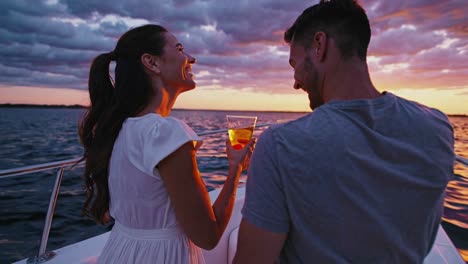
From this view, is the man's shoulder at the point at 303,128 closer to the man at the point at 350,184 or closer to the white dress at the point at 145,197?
the man at the point at 350,184

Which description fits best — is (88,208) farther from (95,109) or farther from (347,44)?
(347,44)

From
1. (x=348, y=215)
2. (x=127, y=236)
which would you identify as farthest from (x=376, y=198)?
(x=127, y=236)

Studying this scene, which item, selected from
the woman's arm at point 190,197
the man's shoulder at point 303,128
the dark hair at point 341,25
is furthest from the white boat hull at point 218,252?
the dark hair at point 341,25

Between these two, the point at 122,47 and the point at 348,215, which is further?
the point at 122,47

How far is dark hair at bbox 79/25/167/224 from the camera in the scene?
119 cm

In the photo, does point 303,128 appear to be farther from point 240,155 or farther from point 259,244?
point 240,155

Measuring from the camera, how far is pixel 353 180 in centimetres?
74

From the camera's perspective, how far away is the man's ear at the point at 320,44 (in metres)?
0.95

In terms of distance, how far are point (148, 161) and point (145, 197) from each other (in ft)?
0.53

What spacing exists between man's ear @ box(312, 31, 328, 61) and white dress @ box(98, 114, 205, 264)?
19.2 inches

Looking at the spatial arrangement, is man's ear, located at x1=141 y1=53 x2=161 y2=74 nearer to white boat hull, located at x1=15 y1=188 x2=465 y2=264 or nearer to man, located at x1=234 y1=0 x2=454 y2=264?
man, located at x1=234 y1=0 x2=454 y2=264

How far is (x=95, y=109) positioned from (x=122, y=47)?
294mm

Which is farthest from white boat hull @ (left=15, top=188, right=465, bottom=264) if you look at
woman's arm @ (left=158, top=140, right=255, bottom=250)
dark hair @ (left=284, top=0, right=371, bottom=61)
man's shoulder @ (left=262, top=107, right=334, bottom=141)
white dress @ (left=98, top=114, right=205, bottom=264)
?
dark hair @ (left=284, top=0, right=371, bottom=61)

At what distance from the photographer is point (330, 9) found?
38.9 inches
